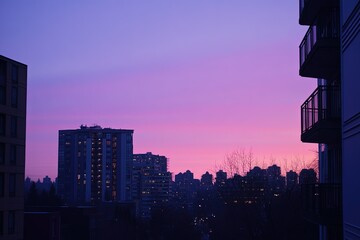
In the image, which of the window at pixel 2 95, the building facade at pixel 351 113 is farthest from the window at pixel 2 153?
the building facade at pixel 351 113

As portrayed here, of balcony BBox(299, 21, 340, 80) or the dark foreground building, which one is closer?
the dark foreground building

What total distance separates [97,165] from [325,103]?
146 metres

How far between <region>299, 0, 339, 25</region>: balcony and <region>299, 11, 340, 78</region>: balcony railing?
1.10 feet

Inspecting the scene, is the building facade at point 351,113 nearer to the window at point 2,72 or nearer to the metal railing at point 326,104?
the metal railing at point 326,104

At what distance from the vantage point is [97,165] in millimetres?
158625

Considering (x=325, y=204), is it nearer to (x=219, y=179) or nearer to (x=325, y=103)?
(x=325, y=103)

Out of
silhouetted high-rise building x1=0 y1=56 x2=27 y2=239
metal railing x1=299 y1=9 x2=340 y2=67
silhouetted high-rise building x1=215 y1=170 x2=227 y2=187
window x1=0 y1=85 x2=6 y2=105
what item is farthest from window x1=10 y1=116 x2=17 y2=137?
metal railing x1=299 y1=9 x2=340 y2=67

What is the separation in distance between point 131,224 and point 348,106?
69115 mm

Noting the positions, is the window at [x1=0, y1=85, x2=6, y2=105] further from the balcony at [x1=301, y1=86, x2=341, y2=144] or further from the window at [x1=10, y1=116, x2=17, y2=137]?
the balcony at [x1=301, y1=86, x2=341, y2=144]

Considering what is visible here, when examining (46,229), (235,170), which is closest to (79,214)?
(46,229)

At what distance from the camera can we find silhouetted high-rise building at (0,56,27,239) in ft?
148

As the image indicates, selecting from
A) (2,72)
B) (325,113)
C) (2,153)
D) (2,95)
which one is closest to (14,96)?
(2,95)

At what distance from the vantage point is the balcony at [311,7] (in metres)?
15.8

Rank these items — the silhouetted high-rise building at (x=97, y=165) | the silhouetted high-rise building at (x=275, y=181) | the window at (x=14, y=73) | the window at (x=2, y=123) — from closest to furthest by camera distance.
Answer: the window at (x=2, y=123), the window at (x=14, y=73), the silhouetted high-rise building at (x=275, y=181), the silhouetted high-rise building at (x=97, y=165)
